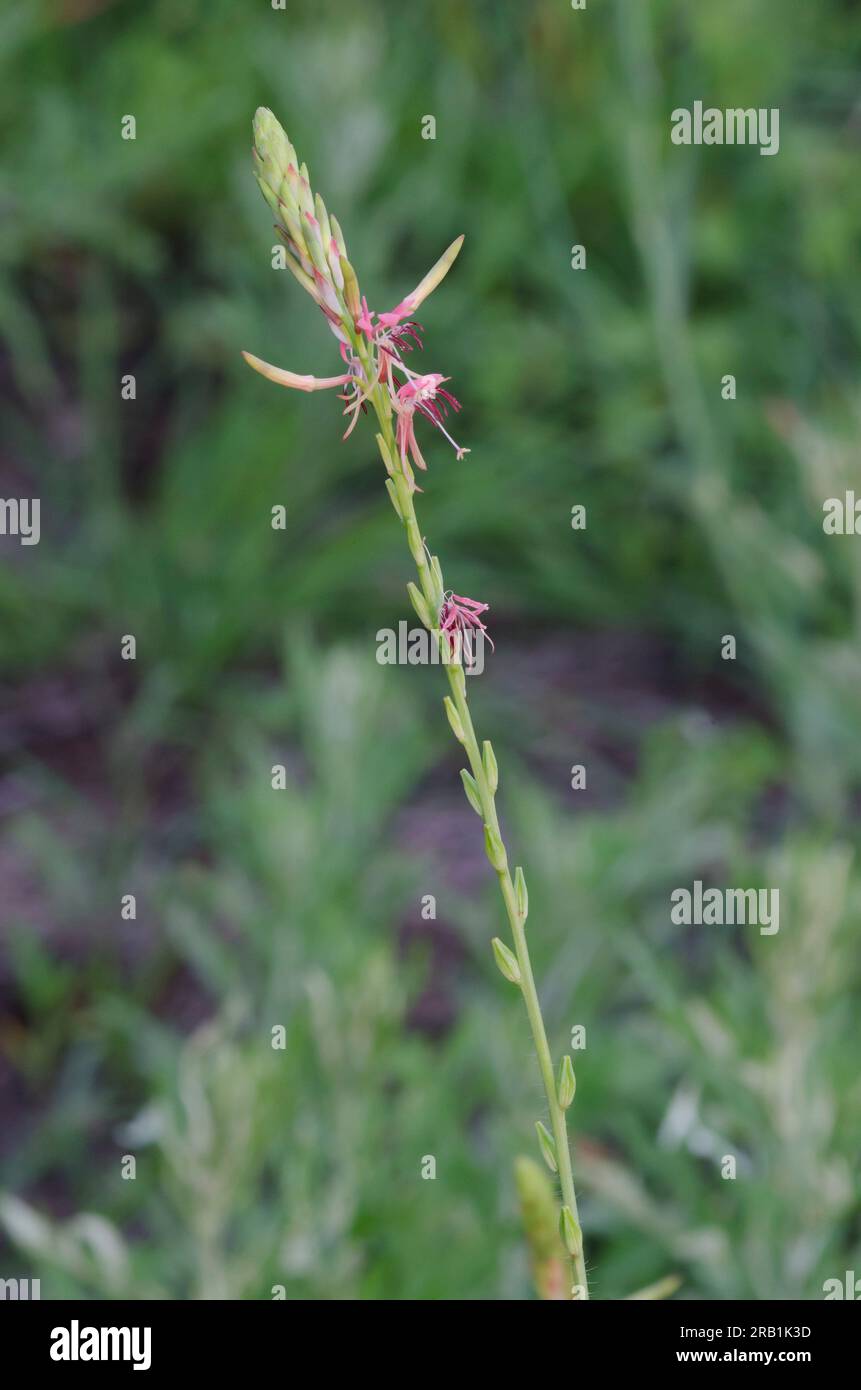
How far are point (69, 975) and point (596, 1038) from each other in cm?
108

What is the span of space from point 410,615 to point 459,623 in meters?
3.25

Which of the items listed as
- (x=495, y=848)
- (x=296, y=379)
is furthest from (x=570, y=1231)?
(x=296, y=379)

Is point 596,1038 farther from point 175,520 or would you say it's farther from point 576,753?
point 175,520

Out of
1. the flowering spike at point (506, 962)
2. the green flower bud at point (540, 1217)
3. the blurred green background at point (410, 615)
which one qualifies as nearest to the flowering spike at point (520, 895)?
the flowering spike at point (506, 962)

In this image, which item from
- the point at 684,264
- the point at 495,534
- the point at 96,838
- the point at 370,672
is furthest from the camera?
the point at 495,534

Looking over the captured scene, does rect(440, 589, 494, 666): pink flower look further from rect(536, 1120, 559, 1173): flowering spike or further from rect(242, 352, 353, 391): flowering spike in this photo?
rect(536, 1120, 559, 1173): flowering spike

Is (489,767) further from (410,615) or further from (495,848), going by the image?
(410,615)

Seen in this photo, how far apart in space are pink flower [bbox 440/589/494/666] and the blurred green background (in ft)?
4.17

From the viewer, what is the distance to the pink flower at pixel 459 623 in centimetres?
49

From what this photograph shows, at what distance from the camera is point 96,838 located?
316 cm

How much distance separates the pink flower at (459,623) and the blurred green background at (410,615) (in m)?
1.27

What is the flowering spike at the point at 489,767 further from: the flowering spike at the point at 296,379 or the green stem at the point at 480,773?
the flowering spike at the point at 296,379

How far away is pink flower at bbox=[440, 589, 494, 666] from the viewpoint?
1.60 ft

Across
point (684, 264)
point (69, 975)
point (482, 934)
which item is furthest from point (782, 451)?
point (69, 975)
